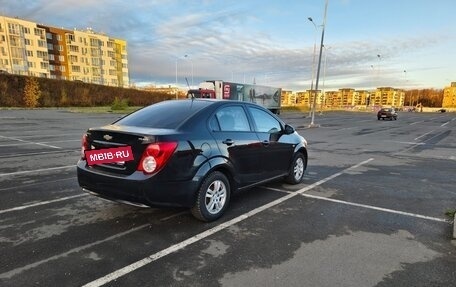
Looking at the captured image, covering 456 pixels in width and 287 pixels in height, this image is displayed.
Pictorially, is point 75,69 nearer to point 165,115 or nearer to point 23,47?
point 23,47

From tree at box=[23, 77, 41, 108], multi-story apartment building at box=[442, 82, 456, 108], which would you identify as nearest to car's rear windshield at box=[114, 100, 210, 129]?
tree at box=[23, 77, 41, 108]

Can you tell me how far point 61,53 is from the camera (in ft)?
296

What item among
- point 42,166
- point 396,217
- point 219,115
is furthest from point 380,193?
point 42,166

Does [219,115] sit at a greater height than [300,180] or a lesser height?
greater

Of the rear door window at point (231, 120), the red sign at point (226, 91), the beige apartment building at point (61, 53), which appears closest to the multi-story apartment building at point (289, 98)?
the beige apartment building at point (61, 53)

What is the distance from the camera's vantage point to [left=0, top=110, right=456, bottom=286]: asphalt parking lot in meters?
3.23

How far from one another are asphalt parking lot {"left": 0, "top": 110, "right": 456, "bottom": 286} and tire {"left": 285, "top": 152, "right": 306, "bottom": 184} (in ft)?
0.58

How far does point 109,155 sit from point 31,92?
141 feet

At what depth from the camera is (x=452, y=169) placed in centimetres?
888

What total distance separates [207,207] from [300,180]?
9.78 feet

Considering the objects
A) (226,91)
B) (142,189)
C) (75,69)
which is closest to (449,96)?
(226,91)

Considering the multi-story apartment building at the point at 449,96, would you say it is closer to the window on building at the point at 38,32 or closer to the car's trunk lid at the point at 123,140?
the window on building at the point at 38,32

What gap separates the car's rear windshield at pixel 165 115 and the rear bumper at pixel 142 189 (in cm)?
76

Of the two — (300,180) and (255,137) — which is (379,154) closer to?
(300,180)
